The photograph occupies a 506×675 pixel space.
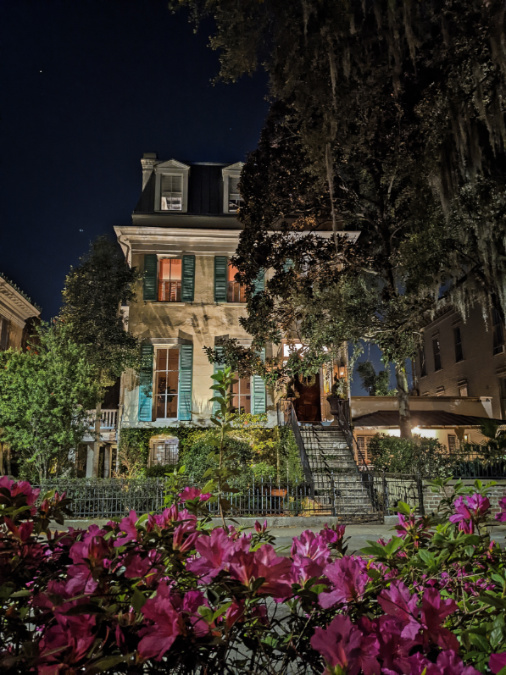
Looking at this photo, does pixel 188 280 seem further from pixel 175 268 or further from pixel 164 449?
pixel 164 449

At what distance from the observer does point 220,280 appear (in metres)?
19.8

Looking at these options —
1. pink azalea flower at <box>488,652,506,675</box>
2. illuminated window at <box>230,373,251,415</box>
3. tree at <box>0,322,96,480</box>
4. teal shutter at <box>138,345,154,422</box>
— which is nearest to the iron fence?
tree at <box>0,322,96,480</box>

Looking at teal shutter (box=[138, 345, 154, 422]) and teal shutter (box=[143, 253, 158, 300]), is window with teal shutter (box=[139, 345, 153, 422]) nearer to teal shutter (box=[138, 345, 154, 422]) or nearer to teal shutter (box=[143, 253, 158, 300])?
teal shutter (box=[138, 345, 154, 422])

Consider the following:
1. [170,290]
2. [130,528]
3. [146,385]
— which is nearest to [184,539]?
[130,528]

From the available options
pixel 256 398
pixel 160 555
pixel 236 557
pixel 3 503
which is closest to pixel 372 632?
pixel 236 557

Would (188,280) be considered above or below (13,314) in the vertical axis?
below

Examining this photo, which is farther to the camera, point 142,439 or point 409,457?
→ point 142,439

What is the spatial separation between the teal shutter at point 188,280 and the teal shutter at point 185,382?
206 centimetres

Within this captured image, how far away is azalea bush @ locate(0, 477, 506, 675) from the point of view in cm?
103

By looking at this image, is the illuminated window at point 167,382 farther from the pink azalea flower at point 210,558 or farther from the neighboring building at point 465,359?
the pink azalea flower at point 210,558

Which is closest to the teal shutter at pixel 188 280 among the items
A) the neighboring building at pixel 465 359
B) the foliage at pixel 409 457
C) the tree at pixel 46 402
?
the tree at pixel 46 402

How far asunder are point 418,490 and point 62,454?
1057 centimetres

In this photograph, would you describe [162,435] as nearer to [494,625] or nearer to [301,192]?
[301,192]

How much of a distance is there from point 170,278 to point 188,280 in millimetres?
1006
